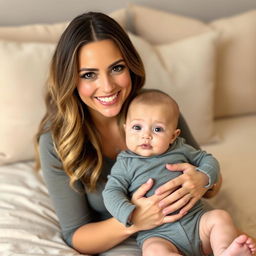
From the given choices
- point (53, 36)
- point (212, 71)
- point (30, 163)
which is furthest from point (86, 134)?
point (212, 71)

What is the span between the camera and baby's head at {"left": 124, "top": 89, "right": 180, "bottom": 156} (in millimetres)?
1369

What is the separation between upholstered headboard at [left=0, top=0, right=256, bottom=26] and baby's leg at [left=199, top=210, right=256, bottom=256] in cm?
127

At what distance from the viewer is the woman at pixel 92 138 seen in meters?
1.39

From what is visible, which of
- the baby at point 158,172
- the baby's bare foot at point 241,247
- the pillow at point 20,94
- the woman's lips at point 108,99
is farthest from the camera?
the pillow at point 20,94

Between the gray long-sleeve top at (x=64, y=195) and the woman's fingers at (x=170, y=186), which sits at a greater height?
the woman's fingers at (x=170, y=186)

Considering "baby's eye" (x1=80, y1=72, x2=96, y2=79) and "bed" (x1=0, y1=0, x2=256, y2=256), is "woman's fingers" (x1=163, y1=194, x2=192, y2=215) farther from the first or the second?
"baby's eye" (x1=80, y1=72, x2=96, y2=79)

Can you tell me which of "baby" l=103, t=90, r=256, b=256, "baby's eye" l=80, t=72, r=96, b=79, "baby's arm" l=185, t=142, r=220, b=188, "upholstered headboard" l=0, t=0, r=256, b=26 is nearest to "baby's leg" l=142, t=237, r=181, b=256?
"baby" l=103, t=90, r=256, b=256

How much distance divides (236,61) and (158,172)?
1.03 m

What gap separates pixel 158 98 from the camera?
1.42 m

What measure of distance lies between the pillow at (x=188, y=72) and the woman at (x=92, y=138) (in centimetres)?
51

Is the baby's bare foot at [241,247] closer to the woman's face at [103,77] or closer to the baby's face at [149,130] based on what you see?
the baby's face at [149,130]

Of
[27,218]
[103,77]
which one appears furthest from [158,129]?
[27,218]

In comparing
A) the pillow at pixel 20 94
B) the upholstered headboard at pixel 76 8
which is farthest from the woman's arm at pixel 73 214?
the upholstered headboard at pixel 76 8

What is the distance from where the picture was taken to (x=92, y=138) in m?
1.58
